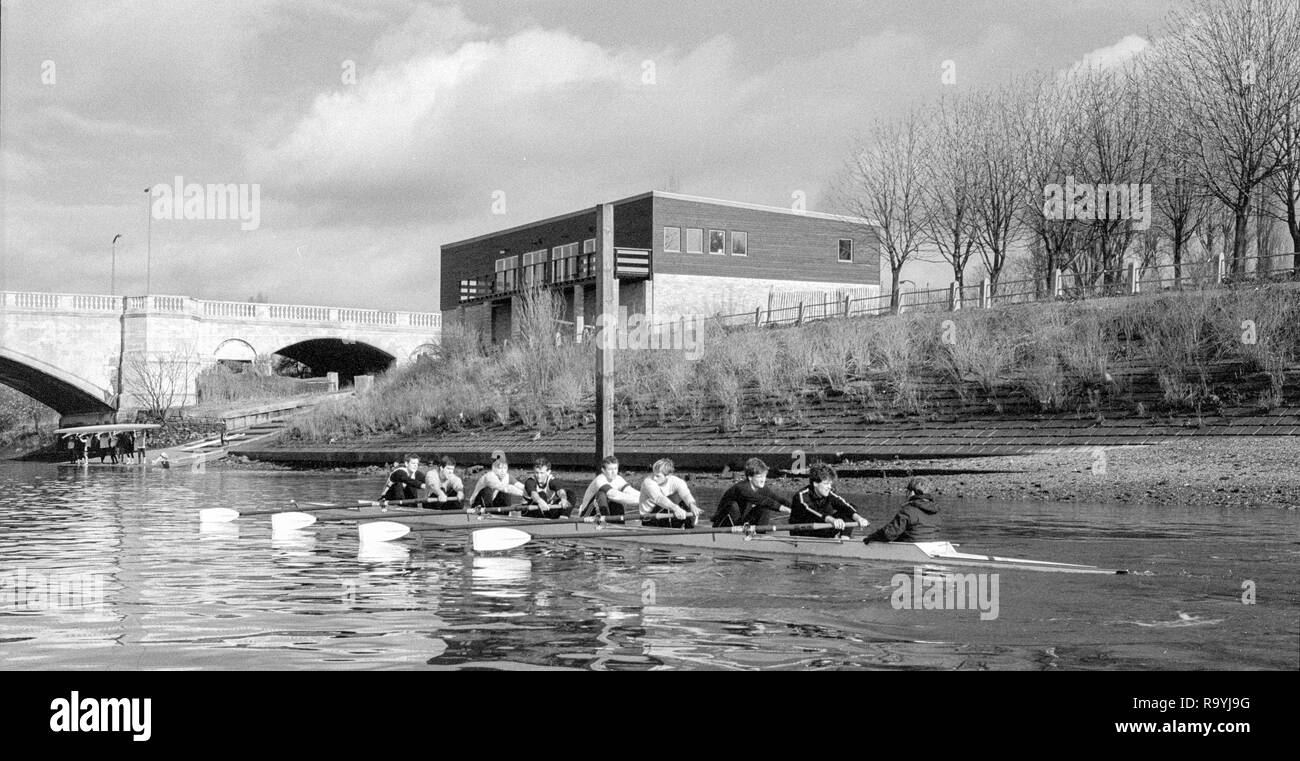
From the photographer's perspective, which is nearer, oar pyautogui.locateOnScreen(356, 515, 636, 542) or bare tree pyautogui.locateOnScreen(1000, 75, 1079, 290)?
oar pyautogui.locateOnScreen(356, 515, 636, 542)

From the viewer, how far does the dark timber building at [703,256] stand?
208 feet

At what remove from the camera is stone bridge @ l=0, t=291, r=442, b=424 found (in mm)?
68750

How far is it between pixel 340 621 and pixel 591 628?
102 inches

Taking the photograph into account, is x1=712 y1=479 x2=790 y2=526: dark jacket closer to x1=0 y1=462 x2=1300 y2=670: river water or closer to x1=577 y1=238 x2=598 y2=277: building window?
x1=0 y1=462 x2=1300 y2=670: river water

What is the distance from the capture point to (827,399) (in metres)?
38.1

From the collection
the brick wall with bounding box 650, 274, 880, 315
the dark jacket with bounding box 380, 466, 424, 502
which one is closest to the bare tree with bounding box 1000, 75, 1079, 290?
the brick wall with bounding box 650, 274, 880, 315

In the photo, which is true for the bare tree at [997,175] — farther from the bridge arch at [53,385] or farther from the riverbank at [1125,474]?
the bridge arch at [53,385]

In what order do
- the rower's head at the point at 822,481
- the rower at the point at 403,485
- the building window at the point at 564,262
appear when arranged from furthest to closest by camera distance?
the building window at the point at 564,262 < the rower at the point at 403,485 < the rower's head at the point at 822,481

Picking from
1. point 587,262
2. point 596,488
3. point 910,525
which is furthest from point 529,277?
point 910,525

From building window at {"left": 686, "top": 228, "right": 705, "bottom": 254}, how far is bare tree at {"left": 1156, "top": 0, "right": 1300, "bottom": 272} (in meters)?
28.3

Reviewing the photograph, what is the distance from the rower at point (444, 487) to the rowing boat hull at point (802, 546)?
60.6 inches

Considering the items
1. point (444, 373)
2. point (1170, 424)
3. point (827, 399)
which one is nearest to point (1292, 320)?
point (1170, 424)

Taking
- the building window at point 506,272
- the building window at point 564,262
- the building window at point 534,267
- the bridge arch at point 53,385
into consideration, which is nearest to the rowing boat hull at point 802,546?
the building window at point 564,262
